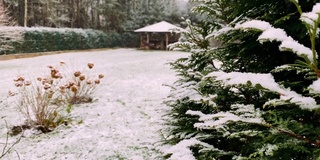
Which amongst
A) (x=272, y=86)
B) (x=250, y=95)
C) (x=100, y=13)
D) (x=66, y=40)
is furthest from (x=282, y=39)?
(x=100, y=13)

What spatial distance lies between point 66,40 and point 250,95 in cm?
2751

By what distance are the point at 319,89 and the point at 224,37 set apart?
88 centimetres

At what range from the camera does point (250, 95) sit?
73.2 inches

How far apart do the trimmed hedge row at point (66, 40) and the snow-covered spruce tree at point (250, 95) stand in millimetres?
19846

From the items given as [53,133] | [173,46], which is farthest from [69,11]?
Result: [173,46]

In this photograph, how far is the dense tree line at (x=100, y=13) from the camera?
106 ft

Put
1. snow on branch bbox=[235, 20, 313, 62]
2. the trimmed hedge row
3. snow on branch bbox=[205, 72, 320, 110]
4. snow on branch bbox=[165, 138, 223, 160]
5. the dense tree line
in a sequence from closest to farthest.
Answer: snow on branch bbox=[235, 20, 313, 62] → snow on branch bbox=[205, 72, 320, 110] → snow on branch bbox=[165, 138, 223, 160] → the trimmed hedge row → the dense tree line

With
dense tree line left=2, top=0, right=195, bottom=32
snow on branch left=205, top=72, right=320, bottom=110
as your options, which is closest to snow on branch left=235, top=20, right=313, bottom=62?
snow on branch left=205, top=72, right=320, bottom=110

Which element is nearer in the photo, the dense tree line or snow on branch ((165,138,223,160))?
snow on branch ((165,138,223,160))

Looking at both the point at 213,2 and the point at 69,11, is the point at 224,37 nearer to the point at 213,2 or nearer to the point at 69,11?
the point at 213,2

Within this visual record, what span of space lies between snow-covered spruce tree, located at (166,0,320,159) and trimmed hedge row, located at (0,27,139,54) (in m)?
19.8

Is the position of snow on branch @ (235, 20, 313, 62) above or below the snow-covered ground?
above

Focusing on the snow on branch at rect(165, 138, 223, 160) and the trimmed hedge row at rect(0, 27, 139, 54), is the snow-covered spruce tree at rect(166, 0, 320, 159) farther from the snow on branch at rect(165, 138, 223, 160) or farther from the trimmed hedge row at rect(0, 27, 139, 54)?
the trimmed hedge row at rect(0, 27, 139, 54)

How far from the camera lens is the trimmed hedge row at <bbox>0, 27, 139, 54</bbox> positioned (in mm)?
22764
